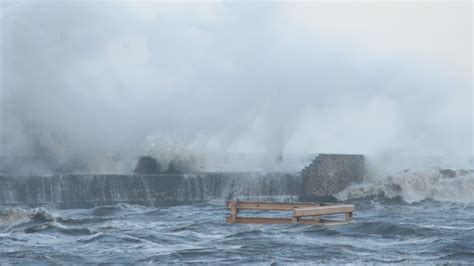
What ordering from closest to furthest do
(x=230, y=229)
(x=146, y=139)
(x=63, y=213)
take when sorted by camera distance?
(x=230, y=229), (x=63, y=213), (x=146, y=139)

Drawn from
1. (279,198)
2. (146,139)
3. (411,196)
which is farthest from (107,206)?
(411,196)

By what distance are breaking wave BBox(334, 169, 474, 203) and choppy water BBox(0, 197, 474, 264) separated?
6.23 meters

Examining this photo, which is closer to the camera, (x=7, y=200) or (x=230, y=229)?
(x=230, y=229)

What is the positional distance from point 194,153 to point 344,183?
19.0 ft

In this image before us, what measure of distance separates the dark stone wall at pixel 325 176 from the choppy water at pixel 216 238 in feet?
16.5

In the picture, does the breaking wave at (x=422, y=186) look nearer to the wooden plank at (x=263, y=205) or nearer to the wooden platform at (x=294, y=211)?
the wooden platform at (x=294, y=211)

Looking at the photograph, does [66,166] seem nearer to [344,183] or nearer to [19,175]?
[19,175]

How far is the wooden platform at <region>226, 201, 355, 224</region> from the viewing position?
66.2 ft

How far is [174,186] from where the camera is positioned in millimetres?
29234

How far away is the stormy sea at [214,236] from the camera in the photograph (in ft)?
54.9

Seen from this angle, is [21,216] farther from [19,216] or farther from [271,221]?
[271,221]

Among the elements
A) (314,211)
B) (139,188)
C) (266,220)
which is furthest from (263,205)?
(139,188)

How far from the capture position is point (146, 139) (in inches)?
1361

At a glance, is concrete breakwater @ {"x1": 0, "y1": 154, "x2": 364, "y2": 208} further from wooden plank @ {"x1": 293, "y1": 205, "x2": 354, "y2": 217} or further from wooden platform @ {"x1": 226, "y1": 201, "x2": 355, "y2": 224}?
wooden plank @ {"x1": 293, "y1": 205, "x2": 354, "y2": 217}
